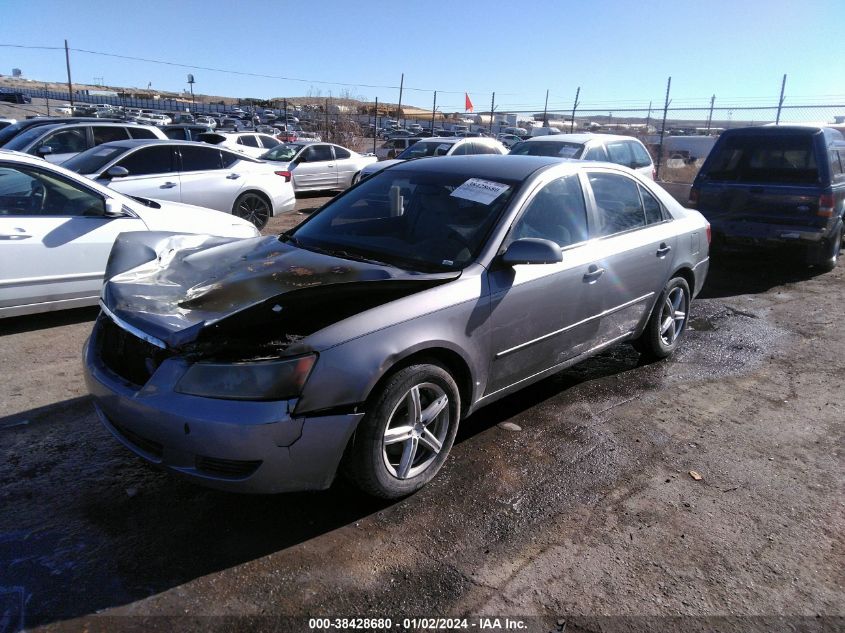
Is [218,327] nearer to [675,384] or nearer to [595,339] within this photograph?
[595,339]

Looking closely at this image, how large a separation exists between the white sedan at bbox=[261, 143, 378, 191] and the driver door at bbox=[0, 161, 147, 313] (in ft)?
32.2

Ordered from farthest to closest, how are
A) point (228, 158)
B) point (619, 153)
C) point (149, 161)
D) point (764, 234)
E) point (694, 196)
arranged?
1. point (619, 153)
2. point (228, 158)
3. point (149, 161)
4. point (694, 196)
5. point (764, 234)

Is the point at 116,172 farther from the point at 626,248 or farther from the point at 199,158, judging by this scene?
the point at 626,248

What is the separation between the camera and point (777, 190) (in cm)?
808

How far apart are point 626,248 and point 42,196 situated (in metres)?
4.83

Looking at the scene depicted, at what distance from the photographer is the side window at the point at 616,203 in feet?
14.3

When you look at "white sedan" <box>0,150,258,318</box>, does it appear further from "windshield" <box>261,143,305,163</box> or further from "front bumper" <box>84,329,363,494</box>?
"windshield" <box>261,143,305,163</box>

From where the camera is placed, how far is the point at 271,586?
8.39 feet

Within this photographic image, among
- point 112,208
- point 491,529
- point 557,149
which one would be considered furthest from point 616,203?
point 557,149

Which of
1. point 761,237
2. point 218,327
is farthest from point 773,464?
point 761,237

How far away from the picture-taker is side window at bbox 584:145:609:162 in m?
10.4

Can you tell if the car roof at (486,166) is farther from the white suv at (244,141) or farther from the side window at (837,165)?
the white suv at (244,141)

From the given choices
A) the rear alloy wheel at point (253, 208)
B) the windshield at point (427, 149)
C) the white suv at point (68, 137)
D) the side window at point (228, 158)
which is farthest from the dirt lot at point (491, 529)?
the windshield at point (427, 149)

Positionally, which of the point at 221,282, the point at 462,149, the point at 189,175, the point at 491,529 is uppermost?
the point at 462,149
